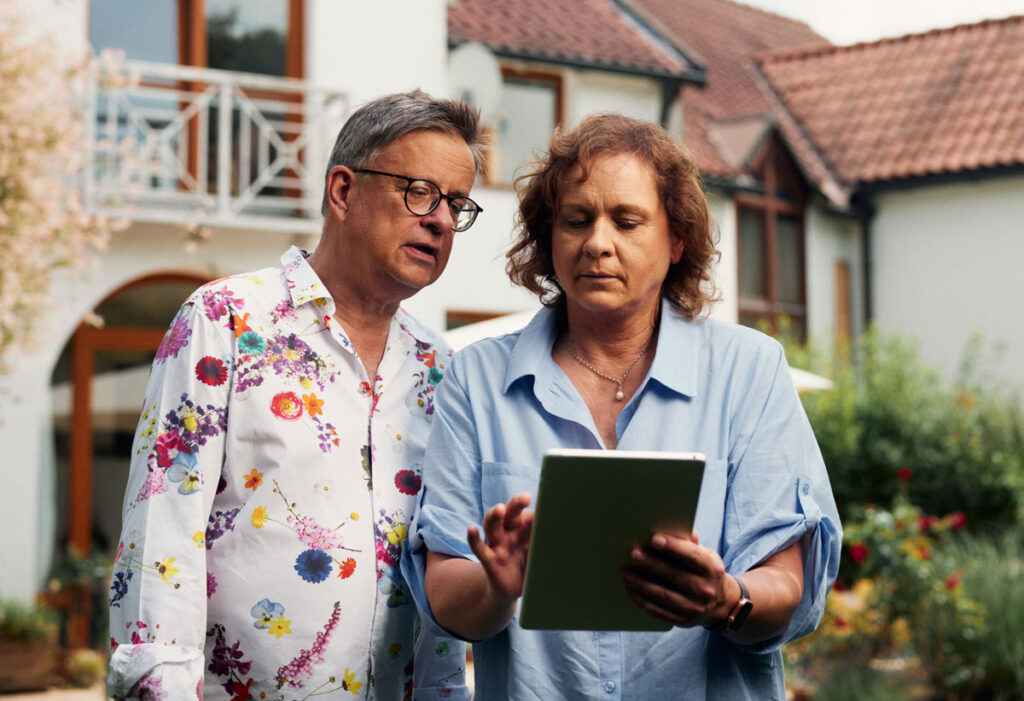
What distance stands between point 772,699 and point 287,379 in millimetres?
1120

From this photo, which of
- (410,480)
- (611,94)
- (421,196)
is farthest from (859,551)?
(611,94)

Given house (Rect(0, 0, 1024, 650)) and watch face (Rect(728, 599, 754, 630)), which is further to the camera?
house (Rect(0, 0, 1024, 650))

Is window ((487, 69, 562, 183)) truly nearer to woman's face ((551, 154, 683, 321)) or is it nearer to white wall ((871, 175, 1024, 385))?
white wall ((871, 175, 1024, 385))

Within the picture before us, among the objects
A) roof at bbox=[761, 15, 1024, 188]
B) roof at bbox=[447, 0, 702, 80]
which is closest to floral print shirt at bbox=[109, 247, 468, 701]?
roof at bbox=[447, 0, 702, 80]

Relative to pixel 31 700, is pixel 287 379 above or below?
above

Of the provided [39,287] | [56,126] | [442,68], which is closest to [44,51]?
[56,126]

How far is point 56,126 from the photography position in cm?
890

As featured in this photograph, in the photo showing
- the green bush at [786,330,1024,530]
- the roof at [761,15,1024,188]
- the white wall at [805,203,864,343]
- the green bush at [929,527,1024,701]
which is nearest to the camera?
the green bush at [929,527,1024,701]

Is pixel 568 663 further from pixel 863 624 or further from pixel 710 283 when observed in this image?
pixel 863 624

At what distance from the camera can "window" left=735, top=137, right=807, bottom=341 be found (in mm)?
17891

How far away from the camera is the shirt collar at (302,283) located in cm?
269

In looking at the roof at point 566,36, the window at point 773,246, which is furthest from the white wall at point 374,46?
the window at point 773,246

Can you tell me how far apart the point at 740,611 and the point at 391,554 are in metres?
0.81

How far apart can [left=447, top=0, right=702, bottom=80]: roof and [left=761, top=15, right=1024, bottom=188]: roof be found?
15.3 feet
